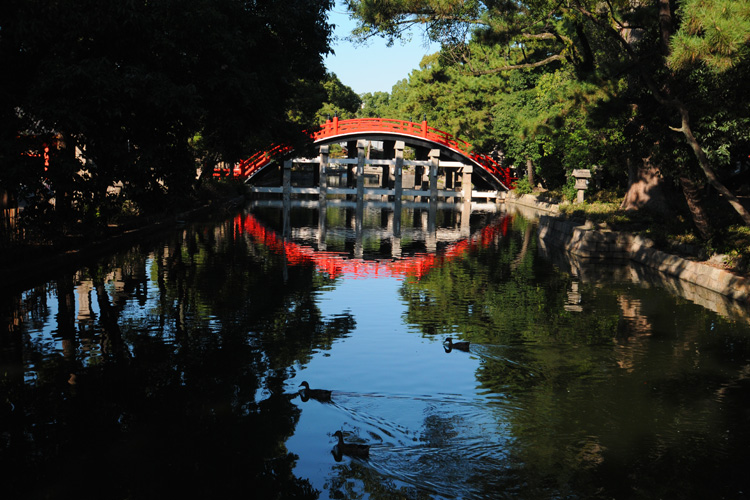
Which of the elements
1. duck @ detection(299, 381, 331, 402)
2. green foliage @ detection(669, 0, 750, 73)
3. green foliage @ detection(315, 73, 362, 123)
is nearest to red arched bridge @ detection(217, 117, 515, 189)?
green foliage @ detection(669, 0, 750, 73)

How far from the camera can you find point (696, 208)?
18.7m

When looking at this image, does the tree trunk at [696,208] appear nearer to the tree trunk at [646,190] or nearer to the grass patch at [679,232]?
the grass patch at [679,232]

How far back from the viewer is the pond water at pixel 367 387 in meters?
6.53

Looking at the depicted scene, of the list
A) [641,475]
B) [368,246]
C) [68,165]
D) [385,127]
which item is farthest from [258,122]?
[385,127]

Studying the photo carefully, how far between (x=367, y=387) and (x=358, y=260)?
1223 centimetres

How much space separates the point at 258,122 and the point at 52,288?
21.2ft

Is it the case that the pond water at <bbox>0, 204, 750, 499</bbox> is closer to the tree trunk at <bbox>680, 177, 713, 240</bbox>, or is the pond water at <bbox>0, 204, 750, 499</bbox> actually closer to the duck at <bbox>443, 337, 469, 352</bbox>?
the duck at <bbox>443, 337, 469, 352</bbox>

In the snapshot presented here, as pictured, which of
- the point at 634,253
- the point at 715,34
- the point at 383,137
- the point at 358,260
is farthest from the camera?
the point at 383,137

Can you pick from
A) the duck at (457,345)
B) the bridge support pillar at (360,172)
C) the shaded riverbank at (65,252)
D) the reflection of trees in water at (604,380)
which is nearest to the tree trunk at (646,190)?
the reflection of trees in water at (604,380)

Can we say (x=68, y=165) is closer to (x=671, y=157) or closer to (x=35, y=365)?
(x=35, y=365)

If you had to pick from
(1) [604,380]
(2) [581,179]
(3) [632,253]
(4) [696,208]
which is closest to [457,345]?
(1) [604,380]

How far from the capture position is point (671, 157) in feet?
60.6

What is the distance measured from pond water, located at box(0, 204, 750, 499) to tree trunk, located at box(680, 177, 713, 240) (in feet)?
8.77

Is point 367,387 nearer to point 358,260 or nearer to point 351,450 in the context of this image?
point 351,450
